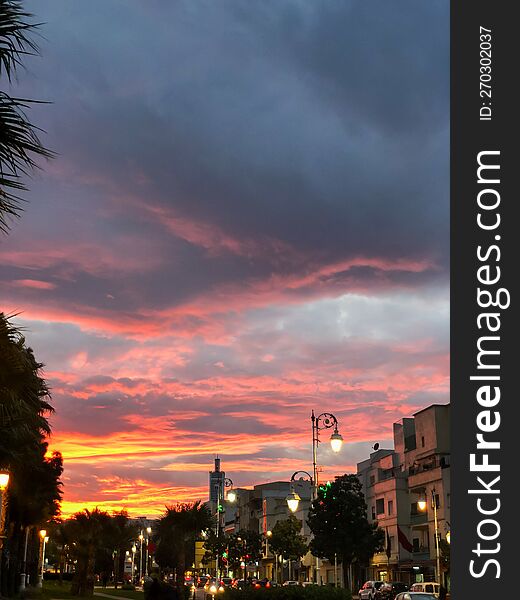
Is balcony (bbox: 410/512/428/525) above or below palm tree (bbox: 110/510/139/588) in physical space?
above

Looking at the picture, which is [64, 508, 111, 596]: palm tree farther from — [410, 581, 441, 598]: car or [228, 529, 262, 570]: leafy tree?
[228, 529, 262, 570]: leafy tree

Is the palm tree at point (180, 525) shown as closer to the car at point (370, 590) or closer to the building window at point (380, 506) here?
the car at point (370, 590)

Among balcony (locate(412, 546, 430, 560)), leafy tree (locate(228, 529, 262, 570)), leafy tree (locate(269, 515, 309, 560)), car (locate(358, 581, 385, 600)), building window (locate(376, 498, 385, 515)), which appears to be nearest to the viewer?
car (locate(358, 581, 385, 600))

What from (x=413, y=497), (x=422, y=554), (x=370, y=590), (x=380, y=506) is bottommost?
(x=370, y=590)

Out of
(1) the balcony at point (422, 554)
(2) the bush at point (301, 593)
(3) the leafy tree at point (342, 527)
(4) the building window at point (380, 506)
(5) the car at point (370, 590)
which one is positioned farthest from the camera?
(4) the building window at point (380, 506)

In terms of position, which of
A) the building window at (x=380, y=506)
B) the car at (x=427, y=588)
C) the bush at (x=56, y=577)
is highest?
the building window at (x=380, y=506)

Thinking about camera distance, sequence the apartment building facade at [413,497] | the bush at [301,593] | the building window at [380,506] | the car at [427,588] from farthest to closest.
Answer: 1. the building window at [380,506]
2. the apartment building facade at [413,497]
3. the car at [427,588]
4. the bush at [301,593]

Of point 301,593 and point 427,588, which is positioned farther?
point 427,588

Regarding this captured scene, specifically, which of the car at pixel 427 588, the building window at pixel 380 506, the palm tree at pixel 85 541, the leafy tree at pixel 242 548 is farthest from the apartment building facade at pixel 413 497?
the leafy tree at pixel 242 548

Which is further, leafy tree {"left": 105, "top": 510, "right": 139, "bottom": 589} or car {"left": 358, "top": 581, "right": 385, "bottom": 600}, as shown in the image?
leafy tree {"left": 105, "top": 510, "right": 139, "bottom": 589}

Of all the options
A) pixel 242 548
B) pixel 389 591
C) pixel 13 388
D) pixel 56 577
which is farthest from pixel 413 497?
pixel 56 577

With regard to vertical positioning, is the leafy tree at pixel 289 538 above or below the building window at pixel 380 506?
below

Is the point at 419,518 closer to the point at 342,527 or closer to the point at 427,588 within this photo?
the point at 342,527

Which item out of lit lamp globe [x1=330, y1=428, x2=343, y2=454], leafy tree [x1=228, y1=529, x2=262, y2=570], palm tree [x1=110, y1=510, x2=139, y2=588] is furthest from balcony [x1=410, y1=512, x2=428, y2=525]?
lit lamp globe [x1=330, y1=428, x2=343, y2=454]
